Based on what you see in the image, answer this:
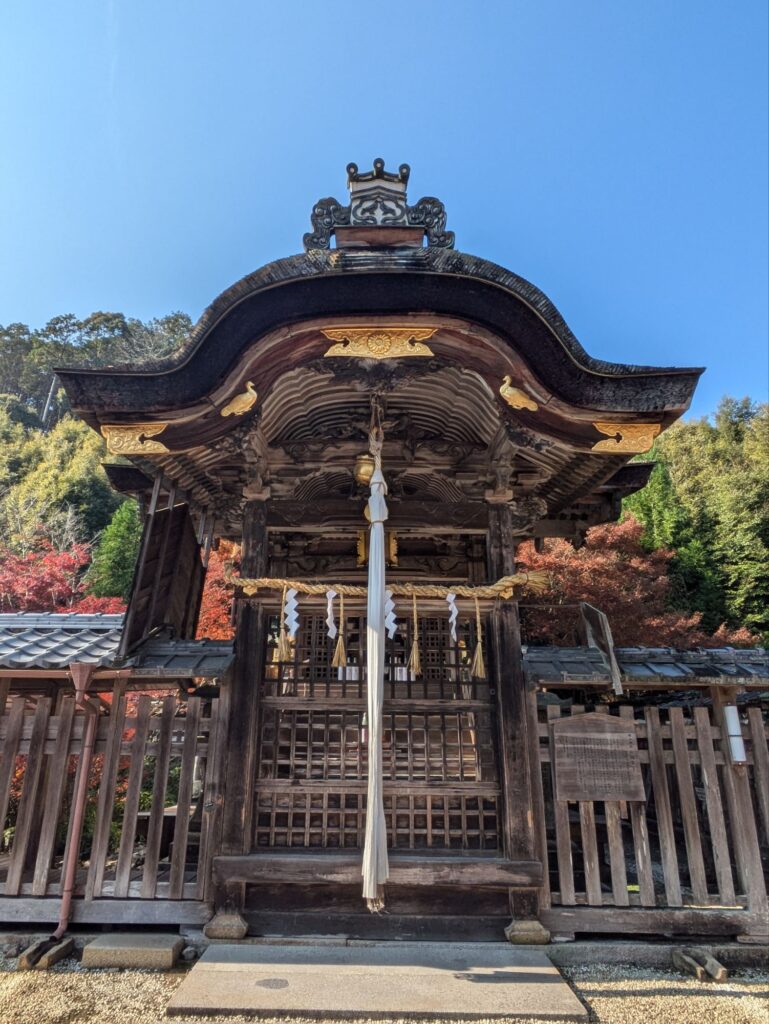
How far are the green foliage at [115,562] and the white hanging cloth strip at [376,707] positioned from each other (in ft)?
70.3

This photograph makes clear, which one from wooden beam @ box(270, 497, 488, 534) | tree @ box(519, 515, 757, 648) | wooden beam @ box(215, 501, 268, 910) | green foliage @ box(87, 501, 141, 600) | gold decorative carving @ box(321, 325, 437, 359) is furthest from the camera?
green foliage @ box(87, 501, 141, 600)

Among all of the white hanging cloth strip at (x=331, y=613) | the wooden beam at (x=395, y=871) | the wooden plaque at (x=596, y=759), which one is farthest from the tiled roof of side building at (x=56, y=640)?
the wooden plaque at (x=596, y=759)

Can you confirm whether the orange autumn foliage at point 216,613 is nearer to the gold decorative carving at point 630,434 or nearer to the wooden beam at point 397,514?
the wooden beam at point 397,514

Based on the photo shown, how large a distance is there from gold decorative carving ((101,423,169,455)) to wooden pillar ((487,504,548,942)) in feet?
10.4

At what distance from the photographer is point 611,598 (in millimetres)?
15898

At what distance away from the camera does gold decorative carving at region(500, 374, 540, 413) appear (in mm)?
4668

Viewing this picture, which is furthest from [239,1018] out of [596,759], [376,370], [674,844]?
[376,370]

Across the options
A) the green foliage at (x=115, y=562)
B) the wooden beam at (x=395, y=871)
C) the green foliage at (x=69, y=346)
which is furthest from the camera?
the green foliage at (x=69, y=346)

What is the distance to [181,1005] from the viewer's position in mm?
3332

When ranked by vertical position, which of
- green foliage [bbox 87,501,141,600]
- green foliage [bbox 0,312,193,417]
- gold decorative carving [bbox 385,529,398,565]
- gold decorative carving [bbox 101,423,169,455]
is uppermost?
green foliage [bbox 0,312,193,417]

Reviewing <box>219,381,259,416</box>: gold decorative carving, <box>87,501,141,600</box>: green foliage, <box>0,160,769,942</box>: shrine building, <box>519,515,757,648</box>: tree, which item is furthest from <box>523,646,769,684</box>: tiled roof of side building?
<box>87,501,141,600</box>: green foliage

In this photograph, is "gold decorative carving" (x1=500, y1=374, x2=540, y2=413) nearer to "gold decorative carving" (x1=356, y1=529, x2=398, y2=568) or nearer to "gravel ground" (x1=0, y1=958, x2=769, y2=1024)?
"gold decorative carving" (x1=356, y1=529, x2=398, y2=568)

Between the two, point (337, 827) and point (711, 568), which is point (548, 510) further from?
point (711, 568)

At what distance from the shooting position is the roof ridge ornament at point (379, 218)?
497 centimetres
